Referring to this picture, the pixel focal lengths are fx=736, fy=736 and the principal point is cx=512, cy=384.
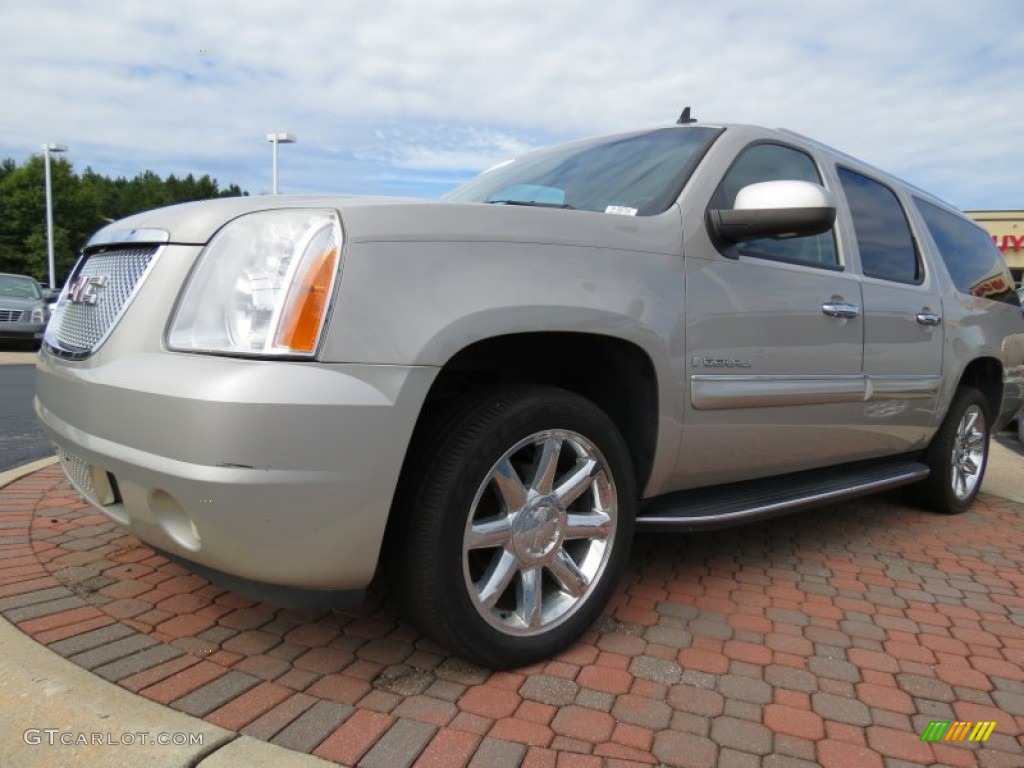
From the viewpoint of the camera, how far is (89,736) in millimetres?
1707

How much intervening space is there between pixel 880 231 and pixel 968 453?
175 centimetres

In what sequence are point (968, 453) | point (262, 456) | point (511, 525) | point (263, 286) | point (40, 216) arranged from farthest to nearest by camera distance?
1. point (40, 216)
2. point (968, 453)
3. point (511, 525)
4. point (263, 286)
5. point (262, 456)

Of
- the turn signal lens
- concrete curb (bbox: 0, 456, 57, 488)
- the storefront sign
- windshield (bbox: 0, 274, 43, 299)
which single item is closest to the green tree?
windshield (bbox: 0, 274, 43, 299)

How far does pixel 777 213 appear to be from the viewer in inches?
95.5

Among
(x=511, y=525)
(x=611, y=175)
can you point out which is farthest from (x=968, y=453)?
(x=511, y=525)

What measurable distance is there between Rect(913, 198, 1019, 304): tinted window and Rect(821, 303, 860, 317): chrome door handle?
1.40 meters

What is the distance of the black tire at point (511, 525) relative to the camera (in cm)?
191

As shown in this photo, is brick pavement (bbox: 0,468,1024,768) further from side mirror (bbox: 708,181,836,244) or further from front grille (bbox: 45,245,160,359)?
side mirror (bbox: 708,181,836,244)

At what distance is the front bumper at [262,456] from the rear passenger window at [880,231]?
251 centimetres

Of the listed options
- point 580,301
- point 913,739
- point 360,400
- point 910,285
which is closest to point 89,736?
point 360,400

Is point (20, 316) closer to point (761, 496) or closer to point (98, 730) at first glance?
point (98, 730)

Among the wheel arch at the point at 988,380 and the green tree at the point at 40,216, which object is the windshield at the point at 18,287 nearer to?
the wheel arch at the point at 988,380

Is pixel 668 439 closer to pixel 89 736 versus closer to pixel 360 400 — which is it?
pixel 360 400

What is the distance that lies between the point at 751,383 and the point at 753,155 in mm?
938
